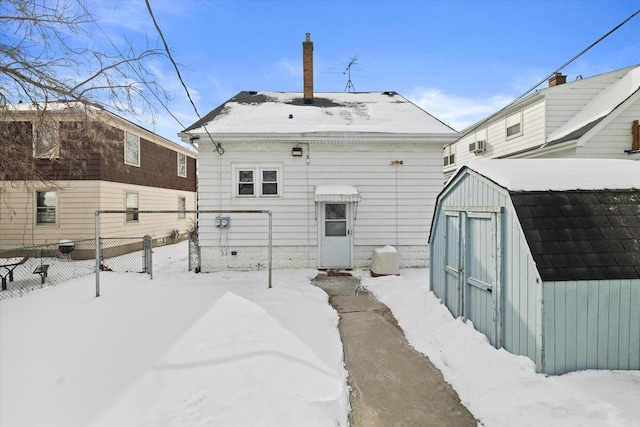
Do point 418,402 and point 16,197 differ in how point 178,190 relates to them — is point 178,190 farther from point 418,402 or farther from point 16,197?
point 418,402

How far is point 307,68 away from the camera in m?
11.0

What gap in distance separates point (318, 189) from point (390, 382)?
5840 millimetres

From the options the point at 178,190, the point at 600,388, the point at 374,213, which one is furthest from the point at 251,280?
the point at 178,190

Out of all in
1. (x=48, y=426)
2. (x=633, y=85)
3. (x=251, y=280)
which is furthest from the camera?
(x=633, y=85)

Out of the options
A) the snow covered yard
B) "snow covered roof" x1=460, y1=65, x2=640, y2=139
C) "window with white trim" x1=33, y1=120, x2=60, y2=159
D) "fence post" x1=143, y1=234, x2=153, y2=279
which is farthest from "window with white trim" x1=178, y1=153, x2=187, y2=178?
"snow covered roof" x1=460, y1=65, x2=640, y2=139

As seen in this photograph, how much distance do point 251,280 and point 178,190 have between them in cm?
1287

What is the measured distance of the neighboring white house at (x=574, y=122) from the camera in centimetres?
952

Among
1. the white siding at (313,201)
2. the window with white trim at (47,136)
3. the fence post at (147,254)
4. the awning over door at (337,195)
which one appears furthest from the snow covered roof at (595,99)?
the window with white trim at (47,136)

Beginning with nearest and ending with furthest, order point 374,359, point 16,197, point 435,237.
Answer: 1. point 374,359
2. point 435,237
3. point 16,197

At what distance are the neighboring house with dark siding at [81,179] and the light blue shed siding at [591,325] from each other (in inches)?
333

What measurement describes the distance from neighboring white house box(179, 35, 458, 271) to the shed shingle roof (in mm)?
5399

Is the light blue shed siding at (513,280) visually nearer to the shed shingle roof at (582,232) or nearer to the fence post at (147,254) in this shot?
the shed shingle roof at (582,232)

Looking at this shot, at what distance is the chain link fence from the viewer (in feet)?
25.4

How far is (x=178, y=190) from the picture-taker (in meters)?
17.5
